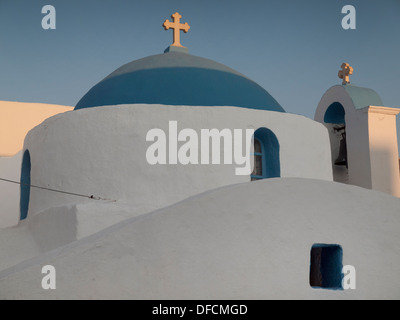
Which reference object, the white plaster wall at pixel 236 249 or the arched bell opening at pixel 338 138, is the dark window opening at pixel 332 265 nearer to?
the white plaster wall at pixel 236 249

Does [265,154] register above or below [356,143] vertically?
below

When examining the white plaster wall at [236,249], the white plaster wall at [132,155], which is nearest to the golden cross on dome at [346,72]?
the white plaster wall at [132,155]

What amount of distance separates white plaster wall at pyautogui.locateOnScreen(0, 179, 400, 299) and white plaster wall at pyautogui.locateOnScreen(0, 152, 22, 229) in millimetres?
7493

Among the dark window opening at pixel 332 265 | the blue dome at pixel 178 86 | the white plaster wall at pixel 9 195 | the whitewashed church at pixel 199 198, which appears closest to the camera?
the whitewashed church at pixel 199 198

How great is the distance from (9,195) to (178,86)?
5.85 metres

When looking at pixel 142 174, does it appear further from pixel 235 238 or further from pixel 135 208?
pixel 235 238

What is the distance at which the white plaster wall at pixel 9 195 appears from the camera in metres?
10.8

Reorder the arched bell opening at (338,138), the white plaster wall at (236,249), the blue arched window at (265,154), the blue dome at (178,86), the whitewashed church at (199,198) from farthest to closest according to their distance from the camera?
the arched bell opening at (338,138) < the blue dome at (178,86) < the blue arched window at (265,154) < the whitewashed church at (199,198) < the white plaster wall at (236,249)

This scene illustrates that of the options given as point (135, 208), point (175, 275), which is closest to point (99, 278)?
point (175, 275)

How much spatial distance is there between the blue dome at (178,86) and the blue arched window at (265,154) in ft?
2.06

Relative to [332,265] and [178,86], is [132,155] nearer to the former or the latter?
[178,86]

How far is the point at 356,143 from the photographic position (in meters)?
9.45

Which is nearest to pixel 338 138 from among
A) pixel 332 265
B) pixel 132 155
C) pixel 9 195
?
pixel 132 155
